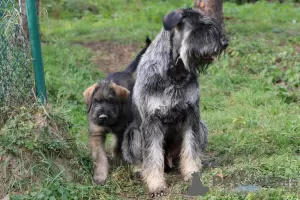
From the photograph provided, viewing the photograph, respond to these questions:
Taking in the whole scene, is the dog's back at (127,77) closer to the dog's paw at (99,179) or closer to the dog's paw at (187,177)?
the dog's paw at (99,179)

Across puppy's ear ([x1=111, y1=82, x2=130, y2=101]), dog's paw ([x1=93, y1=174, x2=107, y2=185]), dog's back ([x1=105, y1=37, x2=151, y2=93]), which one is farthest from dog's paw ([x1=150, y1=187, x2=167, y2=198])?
dog's back ([x1=105, y1=37, x2=151, y2=93])

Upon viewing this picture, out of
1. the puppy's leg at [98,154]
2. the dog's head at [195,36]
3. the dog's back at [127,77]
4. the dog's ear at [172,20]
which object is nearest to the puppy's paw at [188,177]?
the puppy's leg at [98,154]

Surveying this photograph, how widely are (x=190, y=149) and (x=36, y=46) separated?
193 centimetres

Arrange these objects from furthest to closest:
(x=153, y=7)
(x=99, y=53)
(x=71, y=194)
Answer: (x=153, y=7) → (x=99, y=53) → (x=71, y=194)

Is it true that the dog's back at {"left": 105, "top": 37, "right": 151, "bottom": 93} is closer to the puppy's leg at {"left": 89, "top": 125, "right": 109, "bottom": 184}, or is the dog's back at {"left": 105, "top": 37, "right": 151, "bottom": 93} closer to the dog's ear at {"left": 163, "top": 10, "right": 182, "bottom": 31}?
the puppy's leg at {"left": 89, "top": 125, "right": 109, "bottom": 184}

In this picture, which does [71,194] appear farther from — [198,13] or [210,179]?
[198,13]

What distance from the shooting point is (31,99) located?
19.2 ft

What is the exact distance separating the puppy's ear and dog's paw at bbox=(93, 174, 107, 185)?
0.93m

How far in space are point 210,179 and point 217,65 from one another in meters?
4.89

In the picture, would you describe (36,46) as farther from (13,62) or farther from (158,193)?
(158,193)

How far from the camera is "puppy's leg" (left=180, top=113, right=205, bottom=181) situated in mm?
5887

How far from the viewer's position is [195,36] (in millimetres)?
5512

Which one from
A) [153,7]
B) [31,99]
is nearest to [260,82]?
[31,99]

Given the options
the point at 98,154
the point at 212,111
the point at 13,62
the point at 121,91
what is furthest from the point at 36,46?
the point at 212,111
